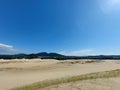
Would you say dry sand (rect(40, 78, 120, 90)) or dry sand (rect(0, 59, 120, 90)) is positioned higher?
dry sand (rect(0, 59, 120, 90))

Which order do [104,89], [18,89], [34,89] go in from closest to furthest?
[104,89] → [34,89] → [18,89]

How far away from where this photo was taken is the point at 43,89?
13.9m

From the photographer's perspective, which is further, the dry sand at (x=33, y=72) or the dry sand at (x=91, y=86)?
the dry sand at (x=33, y=72)

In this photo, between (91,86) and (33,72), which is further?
(33,72)

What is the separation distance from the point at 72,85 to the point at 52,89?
134 cm

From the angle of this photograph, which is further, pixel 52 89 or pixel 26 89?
pixel 26 89

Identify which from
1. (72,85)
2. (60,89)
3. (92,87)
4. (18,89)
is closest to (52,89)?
(60,89)

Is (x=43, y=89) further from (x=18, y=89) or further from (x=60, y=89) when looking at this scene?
(x=18, y=89)

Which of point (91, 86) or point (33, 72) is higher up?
point (33, 72)

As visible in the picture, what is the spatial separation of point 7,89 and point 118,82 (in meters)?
7.82

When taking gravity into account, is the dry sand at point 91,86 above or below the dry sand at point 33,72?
below

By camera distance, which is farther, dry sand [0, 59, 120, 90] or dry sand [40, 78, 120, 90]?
dry sand [0, 59, 120, 90]

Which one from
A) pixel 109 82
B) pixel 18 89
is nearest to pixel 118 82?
pixel 109 82

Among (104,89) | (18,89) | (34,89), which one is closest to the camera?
(104,89)
